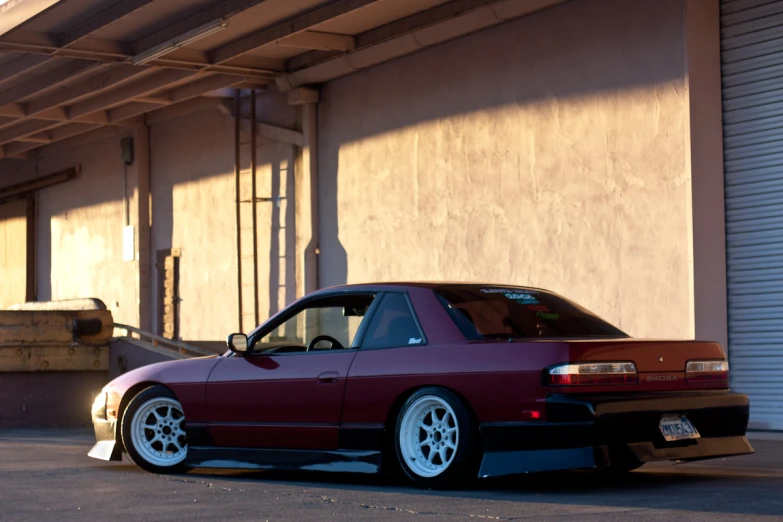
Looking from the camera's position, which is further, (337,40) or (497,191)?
Result: (337,40)

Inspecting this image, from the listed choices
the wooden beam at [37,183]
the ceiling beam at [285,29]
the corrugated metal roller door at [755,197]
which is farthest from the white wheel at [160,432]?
the wooden beam at [37,183]

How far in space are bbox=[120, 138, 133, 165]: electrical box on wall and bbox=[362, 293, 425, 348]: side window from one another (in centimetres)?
1788

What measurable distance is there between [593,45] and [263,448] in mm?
7720

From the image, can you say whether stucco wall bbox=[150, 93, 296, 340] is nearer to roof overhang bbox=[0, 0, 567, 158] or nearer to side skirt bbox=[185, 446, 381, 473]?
roof overhang bbox=[0, 0, 567, 158]

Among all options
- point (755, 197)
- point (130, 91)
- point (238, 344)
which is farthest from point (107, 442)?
point (130, 91)

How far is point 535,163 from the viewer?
15.3m

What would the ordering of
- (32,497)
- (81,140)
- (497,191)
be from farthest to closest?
(81,140)
(497,191)
(32,497)

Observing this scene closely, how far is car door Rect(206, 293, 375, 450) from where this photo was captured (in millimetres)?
7992

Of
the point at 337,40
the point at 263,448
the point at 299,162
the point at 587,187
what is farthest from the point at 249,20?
the point at 263,448

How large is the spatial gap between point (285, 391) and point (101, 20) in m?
9.84

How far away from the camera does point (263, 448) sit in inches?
328

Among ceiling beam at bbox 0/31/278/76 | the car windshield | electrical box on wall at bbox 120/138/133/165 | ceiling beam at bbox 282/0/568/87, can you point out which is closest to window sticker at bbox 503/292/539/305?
the car windshield

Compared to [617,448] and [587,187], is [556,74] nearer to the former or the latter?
[587,187]

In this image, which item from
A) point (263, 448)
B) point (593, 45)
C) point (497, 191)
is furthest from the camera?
point (497, 191)
